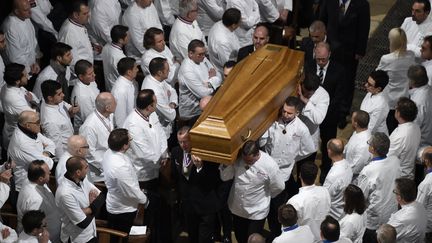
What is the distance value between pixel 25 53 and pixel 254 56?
2.33m

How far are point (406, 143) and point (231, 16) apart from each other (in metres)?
2.33

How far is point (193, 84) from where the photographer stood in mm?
8828

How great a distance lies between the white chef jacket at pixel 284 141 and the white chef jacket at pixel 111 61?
1.97 metres

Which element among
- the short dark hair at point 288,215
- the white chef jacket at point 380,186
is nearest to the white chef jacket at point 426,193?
the white chef jacket at point 380,186

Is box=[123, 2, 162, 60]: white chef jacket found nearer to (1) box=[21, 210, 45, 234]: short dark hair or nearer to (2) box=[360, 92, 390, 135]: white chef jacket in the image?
(2) box=[360, 92, 390, 135]: white chef jacket

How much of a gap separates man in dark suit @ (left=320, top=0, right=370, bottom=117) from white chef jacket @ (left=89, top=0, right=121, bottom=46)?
2.24 m

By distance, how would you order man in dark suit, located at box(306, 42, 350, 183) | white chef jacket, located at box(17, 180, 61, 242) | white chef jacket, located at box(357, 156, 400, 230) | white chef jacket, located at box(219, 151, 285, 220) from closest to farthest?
white chef jacket, located at box(17, 180, 61, 242) < white chef jacket, located at box(219, 151, 285, 220) < white chef jacket, located at box(357, 156, 400, 230) < man in dark suit, located at box(306, 42, 350, 183)

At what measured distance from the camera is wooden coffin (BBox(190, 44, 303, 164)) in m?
7.18

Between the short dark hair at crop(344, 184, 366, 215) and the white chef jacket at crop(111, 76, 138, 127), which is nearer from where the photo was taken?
the short dark hair at crop(344, 184, 366, 215)

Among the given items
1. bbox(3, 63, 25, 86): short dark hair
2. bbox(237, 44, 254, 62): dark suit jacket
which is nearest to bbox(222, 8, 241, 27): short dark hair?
bbox(237, 44, 254, 62): dark suit jacket

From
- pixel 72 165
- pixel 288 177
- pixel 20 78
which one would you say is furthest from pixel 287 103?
pixel 20 78

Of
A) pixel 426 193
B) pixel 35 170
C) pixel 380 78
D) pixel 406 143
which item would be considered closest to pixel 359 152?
pixel 406 143

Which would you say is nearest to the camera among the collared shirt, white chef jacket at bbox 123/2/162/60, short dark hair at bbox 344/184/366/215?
short dark hair at bbox 344/184/366/215

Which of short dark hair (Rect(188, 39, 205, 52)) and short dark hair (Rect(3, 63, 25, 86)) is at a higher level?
short dark hair (Rect(188, 39, 205, 52))
